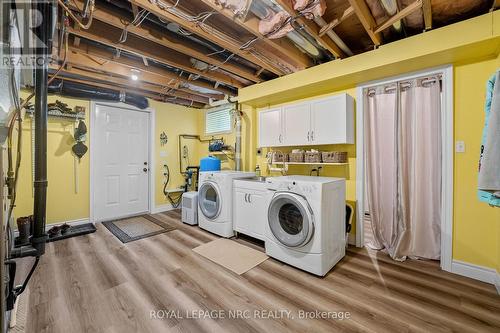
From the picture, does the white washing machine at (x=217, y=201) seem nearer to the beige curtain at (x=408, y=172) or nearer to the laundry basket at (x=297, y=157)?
the laundry basket at (x=297, y=157)

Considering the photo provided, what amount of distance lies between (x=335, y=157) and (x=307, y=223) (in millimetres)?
1043

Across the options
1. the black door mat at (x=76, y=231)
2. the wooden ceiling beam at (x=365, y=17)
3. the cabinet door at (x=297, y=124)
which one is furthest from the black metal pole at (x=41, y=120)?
the cabinet door at (x=297, y=124)

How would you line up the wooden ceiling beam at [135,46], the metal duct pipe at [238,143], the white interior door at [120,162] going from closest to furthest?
the wooden ceiling beam at [135,46]
the white interior door at [120,162]
the metal duct pipe at [238,143]

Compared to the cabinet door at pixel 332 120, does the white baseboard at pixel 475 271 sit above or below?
below

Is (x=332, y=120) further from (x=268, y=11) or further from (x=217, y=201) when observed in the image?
(x=217, y=201)

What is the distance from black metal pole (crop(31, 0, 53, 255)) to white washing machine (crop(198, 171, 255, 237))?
2.04 meters

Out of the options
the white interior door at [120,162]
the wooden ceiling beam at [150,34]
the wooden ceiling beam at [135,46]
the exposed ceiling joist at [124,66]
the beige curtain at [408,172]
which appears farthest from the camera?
the white interior door at [120,162]

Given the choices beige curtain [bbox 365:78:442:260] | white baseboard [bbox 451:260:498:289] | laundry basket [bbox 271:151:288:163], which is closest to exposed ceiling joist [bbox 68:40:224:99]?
laundry basket [bbox 271:151:288:163]

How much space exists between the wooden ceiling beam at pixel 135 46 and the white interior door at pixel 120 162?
189 cm

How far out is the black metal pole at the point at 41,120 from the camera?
3.60 feet

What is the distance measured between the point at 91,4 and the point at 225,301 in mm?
2441

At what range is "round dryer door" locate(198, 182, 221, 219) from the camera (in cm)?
315

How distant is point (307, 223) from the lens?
2.06 metres

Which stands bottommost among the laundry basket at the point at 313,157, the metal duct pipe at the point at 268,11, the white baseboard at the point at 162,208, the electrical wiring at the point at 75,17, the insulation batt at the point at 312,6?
the white baseboard at the point at 162,208
